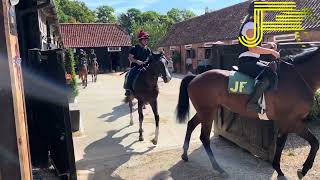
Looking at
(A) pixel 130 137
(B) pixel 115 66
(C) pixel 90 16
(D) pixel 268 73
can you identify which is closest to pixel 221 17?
(B) pixel 115 66

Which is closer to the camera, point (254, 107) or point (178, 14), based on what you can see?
point (254, 107)

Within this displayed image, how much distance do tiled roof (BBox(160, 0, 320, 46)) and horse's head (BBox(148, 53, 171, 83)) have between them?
1546 cm

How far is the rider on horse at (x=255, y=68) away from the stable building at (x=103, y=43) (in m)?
32.1

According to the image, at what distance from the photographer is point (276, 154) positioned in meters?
5.18

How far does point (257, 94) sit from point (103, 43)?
110ft

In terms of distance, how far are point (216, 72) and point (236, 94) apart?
57cm

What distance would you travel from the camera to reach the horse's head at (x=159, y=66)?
7.10 meters

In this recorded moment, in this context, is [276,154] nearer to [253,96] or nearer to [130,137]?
[253,96]

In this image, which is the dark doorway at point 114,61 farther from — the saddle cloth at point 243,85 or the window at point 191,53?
the saddle cloth at point 243,85

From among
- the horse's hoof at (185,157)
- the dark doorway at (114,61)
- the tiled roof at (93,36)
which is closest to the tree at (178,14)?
the tiled roof at (93,36)

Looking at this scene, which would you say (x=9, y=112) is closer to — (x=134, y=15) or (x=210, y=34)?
(x=210, y=34)

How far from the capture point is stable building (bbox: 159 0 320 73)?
19438 millimetres

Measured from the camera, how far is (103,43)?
37.4 metres

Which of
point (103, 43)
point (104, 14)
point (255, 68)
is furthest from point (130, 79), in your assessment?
point (104, 14)
